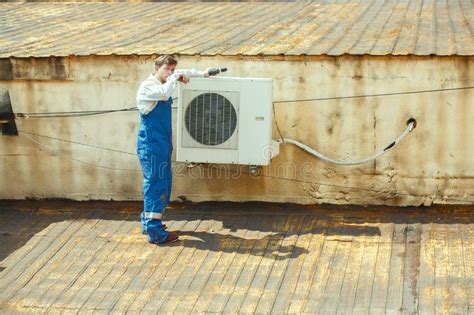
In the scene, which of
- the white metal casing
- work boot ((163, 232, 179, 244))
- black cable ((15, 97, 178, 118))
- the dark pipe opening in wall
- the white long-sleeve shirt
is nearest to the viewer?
the white long-sleeve shirt

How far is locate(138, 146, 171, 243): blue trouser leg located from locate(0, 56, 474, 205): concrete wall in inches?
48.0

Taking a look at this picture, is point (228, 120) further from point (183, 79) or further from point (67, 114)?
point (67, 114)

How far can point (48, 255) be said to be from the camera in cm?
870

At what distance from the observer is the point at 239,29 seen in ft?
37.6

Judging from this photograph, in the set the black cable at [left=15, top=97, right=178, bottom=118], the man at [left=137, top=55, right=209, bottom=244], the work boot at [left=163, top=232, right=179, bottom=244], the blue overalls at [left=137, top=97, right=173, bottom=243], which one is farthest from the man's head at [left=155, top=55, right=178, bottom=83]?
the work boot at [left=163, top=232, right=179, bottom=244]

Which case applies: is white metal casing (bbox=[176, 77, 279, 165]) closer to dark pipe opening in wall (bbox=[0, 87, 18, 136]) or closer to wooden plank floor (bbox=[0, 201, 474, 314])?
wooden plank floor (bbox=[0, 201, 474, 314])

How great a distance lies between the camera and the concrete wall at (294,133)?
30.5ft

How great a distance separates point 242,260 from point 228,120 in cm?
168

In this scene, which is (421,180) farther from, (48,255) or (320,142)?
(48,255)

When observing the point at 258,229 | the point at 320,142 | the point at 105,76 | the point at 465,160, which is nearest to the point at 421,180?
the point at 465,160

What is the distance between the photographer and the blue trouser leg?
28.6 feet

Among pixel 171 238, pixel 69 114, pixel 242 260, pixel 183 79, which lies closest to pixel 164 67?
pixel 183 79

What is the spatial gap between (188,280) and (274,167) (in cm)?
230

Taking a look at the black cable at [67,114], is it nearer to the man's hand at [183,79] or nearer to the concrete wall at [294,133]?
the concrete wall at [294,133]
